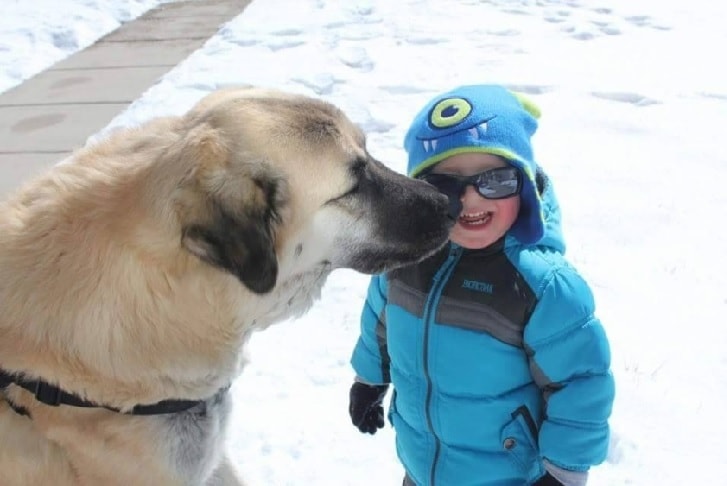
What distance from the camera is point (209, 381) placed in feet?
7.16

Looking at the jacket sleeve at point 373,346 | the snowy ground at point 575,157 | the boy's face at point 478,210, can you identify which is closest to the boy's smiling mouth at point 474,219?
the boy's face at point 478,210

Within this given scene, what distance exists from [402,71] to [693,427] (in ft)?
16.7

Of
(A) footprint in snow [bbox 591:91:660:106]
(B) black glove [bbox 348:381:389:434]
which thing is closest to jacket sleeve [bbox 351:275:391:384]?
(B) black glove [bbox 348:381:389:434]

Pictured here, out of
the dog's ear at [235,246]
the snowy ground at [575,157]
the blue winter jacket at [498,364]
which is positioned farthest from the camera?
the snowy ground at [575,157]

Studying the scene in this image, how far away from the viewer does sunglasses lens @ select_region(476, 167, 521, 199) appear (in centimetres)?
196

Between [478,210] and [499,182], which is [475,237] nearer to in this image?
[478,210]

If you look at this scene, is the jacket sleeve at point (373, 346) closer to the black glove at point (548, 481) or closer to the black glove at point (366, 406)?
the black glove at point (366, 406)

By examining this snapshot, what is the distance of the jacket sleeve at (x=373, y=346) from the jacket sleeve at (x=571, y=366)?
0.63 meters

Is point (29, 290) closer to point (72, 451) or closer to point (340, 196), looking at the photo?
point (72, 451)

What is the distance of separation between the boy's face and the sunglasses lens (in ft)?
0.06

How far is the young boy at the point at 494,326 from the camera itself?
76.0 inches

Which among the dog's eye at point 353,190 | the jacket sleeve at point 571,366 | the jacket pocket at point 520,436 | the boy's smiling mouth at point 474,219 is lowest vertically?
the jacket pocket at point 520,436

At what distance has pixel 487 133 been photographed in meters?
1.93

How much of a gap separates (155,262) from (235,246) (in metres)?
0.24
